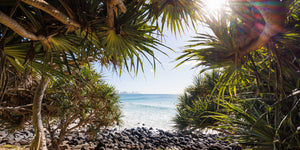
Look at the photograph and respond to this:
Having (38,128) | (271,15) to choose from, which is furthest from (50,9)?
(38,128)

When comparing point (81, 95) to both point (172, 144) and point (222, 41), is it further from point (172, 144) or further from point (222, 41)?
point (172, 144)

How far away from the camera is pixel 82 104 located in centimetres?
352

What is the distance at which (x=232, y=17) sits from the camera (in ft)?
2.95

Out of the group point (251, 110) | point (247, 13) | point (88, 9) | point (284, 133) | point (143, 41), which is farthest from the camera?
point (251, 110)

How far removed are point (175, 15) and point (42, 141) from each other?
6.67 feet

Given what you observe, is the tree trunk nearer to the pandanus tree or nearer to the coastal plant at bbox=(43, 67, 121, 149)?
the pandanus tree

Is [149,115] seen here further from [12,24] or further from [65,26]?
[12,24]

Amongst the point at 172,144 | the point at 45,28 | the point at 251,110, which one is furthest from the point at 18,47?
the point at 172,144

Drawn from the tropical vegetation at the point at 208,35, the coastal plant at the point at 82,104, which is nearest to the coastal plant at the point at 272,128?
the tropical vegetation at the point at 208,35

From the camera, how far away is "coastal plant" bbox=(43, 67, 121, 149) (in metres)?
2.87

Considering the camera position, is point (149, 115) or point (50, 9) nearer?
point (50, 9)

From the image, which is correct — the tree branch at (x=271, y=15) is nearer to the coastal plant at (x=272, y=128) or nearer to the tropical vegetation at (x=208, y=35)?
the tropical vegetation at (x=208, y=35)

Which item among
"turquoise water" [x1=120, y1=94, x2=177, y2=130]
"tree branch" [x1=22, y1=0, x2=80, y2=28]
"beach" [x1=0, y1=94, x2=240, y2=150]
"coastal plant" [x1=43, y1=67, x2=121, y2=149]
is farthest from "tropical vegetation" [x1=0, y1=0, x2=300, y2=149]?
"turquoise water" [x1=120, y1=94, x2=177, y2=130]

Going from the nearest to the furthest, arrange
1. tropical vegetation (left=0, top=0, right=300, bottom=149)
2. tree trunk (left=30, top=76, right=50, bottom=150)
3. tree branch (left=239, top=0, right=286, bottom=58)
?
1. tree branch (left=239, top=0, right=286, bottom=58)
2. tropical vegetation (left=0, top=0, right=300, bottom=149)
3. tree trunk (left=30, top=76, right=50, bottom=150)
